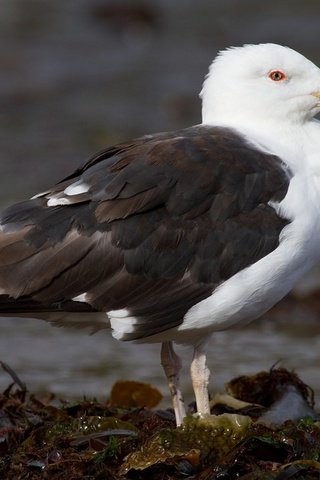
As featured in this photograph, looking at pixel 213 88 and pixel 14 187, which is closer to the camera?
pixel 213 88

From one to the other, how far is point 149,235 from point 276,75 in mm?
1440

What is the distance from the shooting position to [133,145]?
701cm

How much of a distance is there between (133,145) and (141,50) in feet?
37.4

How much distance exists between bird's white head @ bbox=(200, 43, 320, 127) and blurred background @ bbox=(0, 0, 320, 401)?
3.41m

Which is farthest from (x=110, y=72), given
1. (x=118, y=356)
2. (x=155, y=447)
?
(x=155, y=447)

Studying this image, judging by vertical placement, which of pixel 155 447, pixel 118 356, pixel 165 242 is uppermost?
pixel 165 242

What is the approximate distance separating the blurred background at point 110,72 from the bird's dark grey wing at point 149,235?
388 cm

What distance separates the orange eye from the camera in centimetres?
744

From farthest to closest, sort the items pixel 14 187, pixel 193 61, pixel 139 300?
pixel 193 61
pixel 14 187
pixel 139 300

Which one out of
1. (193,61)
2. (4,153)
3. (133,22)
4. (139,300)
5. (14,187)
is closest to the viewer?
(139,300)

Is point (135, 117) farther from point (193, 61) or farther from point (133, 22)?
point (133, 22)

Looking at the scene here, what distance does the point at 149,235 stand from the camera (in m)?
6.61

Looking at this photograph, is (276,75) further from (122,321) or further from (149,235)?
(122,321)

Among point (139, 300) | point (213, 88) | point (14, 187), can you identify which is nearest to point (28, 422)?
point (139, 300)
